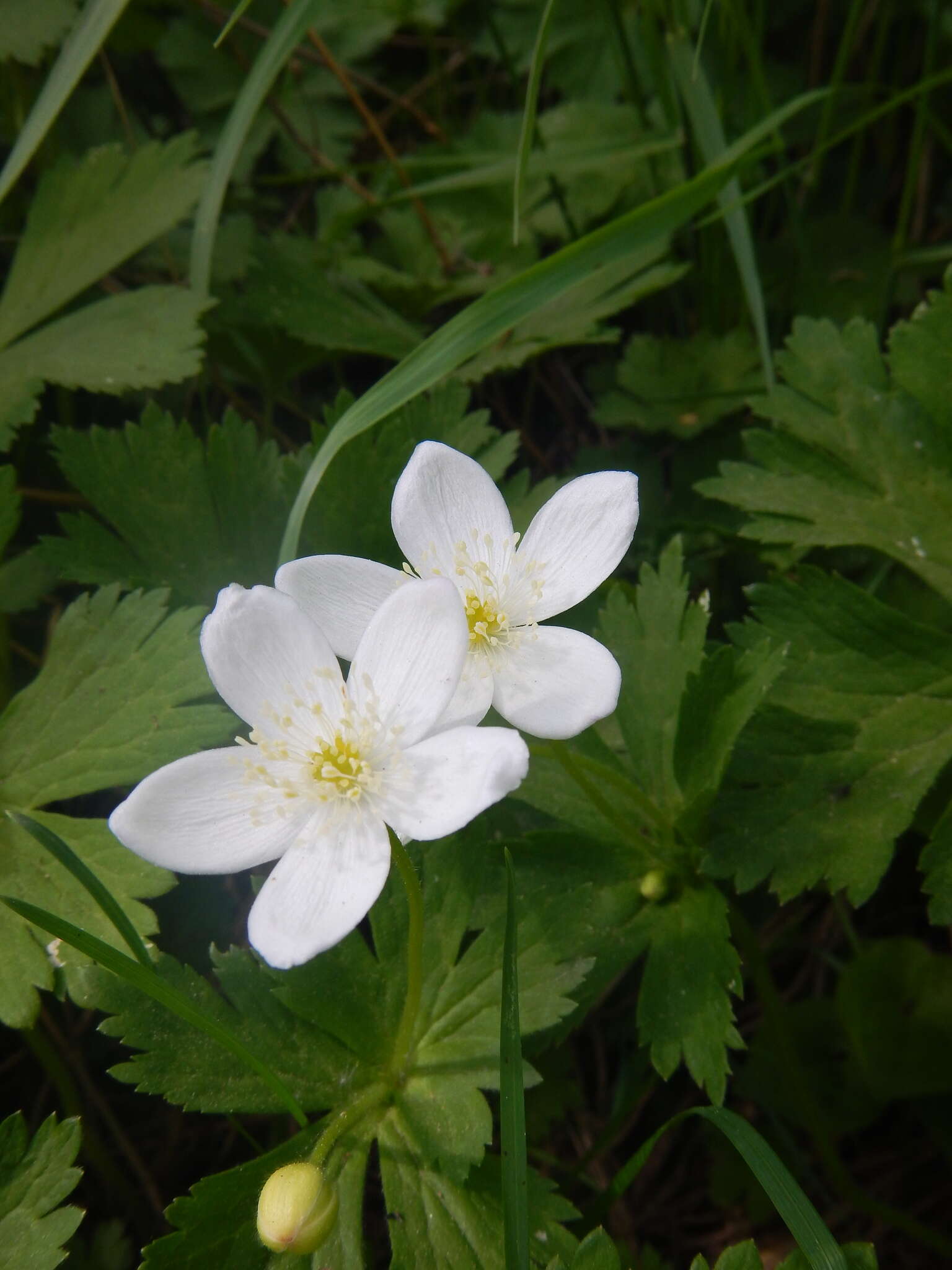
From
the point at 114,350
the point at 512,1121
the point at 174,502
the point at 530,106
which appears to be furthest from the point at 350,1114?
the point at 530,106

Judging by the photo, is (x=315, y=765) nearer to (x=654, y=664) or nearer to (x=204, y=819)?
(x=204, y=819)

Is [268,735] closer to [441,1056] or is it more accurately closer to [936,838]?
[441,1056]

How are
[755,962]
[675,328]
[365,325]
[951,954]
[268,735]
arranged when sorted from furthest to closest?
A: [675,328], [365,325], [951,954], [755,962], [268,735]

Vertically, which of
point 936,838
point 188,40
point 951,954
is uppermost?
point 188,40

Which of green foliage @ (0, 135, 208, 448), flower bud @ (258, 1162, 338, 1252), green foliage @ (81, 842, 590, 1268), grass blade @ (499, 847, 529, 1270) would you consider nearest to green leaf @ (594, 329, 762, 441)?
green foliage @ (0, 135, 208, 448)

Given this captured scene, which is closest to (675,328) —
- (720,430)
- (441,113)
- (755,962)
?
(720,430)

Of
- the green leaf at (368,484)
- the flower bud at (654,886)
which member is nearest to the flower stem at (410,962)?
the flower bud at (654,886)
